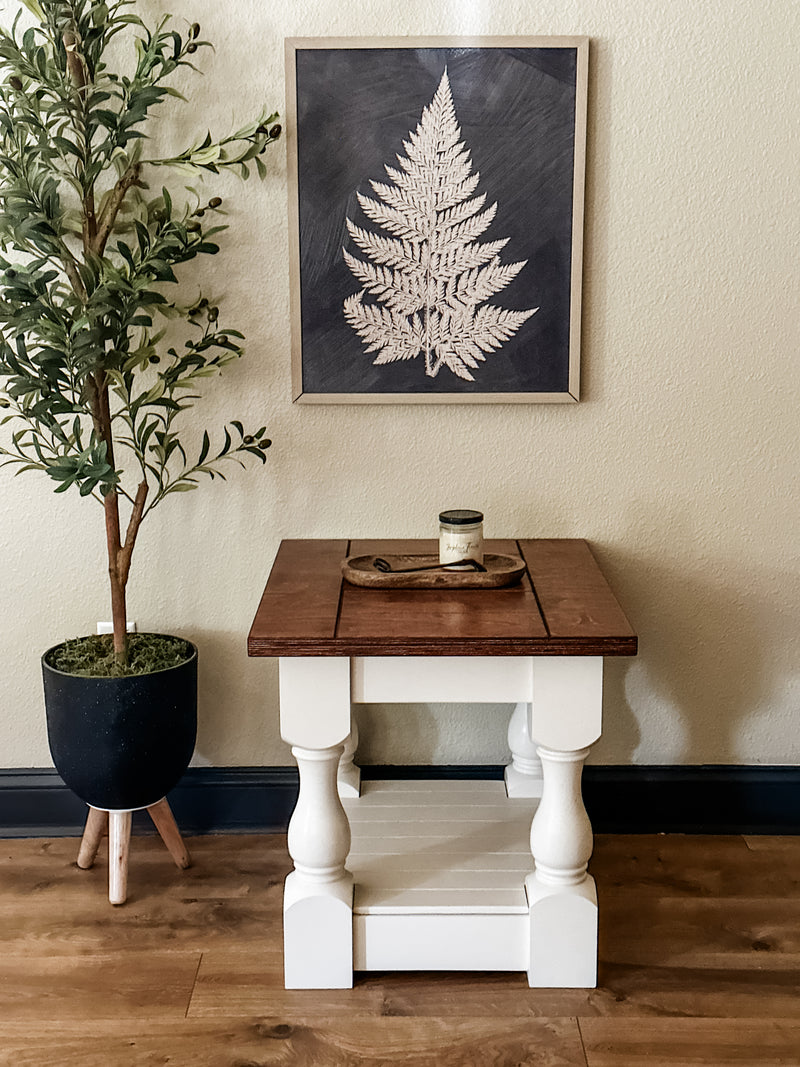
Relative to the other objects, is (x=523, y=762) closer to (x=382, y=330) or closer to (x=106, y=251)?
(x=382, y=330)

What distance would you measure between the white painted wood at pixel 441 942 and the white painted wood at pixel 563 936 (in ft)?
0.10

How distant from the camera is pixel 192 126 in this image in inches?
84.6

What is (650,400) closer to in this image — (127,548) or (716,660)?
(716,660)

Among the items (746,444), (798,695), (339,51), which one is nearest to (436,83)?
(339,51)

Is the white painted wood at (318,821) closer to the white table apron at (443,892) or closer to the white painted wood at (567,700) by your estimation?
the white table apron at (443,892)

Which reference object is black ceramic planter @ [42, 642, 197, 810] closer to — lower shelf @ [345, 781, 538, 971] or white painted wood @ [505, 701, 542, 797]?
lower shelf @ [345, 781, 538, 971]

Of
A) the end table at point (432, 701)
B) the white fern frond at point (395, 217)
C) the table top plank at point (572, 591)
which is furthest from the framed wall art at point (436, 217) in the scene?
the end table at point (432, 701)

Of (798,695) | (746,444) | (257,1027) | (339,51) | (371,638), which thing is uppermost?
(339,51)

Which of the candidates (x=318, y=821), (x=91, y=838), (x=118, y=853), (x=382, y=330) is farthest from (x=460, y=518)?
(x=91, y=838)

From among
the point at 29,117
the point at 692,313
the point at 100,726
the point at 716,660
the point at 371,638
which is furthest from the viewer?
the point at 716,660

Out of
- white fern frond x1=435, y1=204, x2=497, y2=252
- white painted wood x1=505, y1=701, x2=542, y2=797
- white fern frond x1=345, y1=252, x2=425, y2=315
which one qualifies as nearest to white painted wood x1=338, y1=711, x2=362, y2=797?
white painted wood x1=505, y1=701, x2=542, y2=797

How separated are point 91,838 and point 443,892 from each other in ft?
2.63

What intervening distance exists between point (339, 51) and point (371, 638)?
3.86 feet

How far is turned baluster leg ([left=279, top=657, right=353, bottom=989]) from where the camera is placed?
1.77 meters
